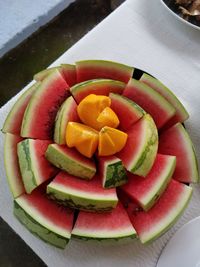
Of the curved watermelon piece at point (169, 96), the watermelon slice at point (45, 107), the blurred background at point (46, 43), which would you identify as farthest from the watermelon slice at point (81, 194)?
the blurred background at point (46, 43)

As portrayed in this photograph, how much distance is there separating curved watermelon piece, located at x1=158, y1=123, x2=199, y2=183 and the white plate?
103mm

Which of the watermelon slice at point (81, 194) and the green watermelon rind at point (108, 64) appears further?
the green watermelon rind at point (108, 64)

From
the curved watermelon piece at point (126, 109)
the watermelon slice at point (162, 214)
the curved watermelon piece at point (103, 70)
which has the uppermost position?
the curved watermelon piece at point (103, 70)

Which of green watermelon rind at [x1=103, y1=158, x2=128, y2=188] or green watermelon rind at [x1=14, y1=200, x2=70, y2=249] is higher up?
green watermelon rind at [x1=103, y1=158, x2=128, y2=188]

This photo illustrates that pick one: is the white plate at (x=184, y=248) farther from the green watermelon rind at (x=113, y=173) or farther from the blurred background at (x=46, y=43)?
the blurred background at (x=46, y=43)

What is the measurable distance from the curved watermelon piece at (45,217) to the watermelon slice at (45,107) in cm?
12

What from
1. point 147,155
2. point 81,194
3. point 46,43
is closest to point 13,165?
point 81,194

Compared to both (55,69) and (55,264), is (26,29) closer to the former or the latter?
(55,69)

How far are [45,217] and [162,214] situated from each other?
22 cm

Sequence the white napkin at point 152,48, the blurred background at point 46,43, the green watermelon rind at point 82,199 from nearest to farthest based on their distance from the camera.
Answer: the green watermelon rind at point 82,199
the white napkin at point 152,48
the blurred background at point 46,43

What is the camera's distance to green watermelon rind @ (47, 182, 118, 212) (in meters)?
0.69

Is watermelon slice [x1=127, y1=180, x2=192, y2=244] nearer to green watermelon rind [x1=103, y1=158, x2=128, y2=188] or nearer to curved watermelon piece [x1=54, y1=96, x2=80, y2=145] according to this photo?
green watermelon rind [x1=103, y1=158, x2=128, y2=188]

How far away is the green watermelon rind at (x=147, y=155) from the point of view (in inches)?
28.2

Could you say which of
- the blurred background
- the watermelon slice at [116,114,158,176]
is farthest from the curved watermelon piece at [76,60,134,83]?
the blurred background
